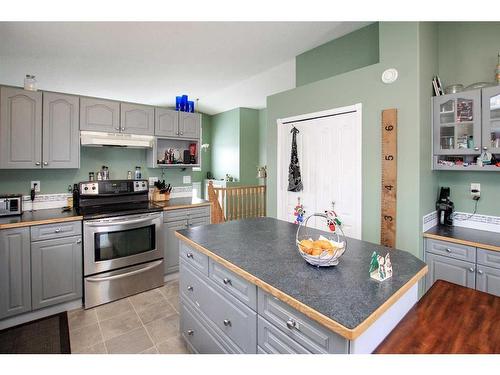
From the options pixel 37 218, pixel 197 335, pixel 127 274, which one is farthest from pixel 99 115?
pixel 197 335

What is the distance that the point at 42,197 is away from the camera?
2914 millimetres

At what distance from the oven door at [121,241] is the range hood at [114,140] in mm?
908

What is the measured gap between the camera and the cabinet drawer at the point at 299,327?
0.89 meters

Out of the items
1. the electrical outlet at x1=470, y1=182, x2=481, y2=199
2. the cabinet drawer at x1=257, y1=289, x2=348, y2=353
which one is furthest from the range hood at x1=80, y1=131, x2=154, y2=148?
the electrical outlet at x1=470, y1=182, x2=481, y2=199

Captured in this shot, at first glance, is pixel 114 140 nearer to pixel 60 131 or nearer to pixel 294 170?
pixel 60 131

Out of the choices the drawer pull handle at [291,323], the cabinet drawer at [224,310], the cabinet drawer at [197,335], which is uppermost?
Answer: the drawer pull handle at [291,323]

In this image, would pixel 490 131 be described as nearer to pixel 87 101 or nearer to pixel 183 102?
pixel 183 102

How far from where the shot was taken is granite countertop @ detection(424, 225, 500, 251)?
195cm

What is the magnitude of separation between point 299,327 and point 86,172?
320 centimetres

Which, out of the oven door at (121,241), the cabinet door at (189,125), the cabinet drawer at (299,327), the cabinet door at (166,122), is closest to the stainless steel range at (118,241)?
the oven door at (121,241)

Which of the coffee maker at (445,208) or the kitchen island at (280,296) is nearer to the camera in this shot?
the kitchen island at (280,296)

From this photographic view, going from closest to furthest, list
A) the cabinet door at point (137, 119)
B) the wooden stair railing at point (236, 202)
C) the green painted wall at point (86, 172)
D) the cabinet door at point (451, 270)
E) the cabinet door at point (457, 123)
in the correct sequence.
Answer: the cabinet door at point (451, 270) → the cabinet door at point (457, 123) → the green painted wall at point (86, 172) → the cabinet door at point (137, 119) → the wooden stair railing at point (236, 202)

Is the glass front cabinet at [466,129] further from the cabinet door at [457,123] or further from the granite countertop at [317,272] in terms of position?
the granite countertop at [317,272]
